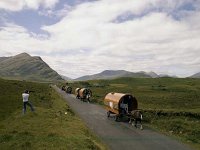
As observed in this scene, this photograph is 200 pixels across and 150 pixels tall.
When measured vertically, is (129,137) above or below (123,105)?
below

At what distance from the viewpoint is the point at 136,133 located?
114 ft

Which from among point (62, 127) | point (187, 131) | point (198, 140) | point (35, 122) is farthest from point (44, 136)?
point (187, 131)

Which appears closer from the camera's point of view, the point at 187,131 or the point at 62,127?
the point at 62,127

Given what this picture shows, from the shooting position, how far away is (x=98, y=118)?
4653cm

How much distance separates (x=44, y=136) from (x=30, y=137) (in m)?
1.20

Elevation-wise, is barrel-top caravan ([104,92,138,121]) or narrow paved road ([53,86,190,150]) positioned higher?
barrel-top caravan ([104,92,138,121])

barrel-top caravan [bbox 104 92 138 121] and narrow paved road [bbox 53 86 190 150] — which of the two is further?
barrel-top caravan [bbox 104 92 138 121]

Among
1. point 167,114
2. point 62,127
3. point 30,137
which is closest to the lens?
point 30,137

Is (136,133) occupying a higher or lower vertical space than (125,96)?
lower

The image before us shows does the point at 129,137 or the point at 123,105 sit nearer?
the point at 129,137

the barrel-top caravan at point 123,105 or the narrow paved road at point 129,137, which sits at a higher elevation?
the barrel-top caravan at point 123,105

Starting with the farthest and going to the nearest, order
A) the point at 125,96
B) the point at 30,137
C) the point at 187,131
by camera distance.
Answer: the point at 125,96 < the point at 187,131 < the point at 30,137

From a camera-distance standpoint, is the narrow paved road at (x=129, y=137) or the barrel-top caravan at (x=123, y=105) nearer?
the narrow paved road at (x=129, y=137)

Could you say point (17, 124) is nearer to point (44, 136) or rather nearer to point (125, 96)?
point (44, 136)
